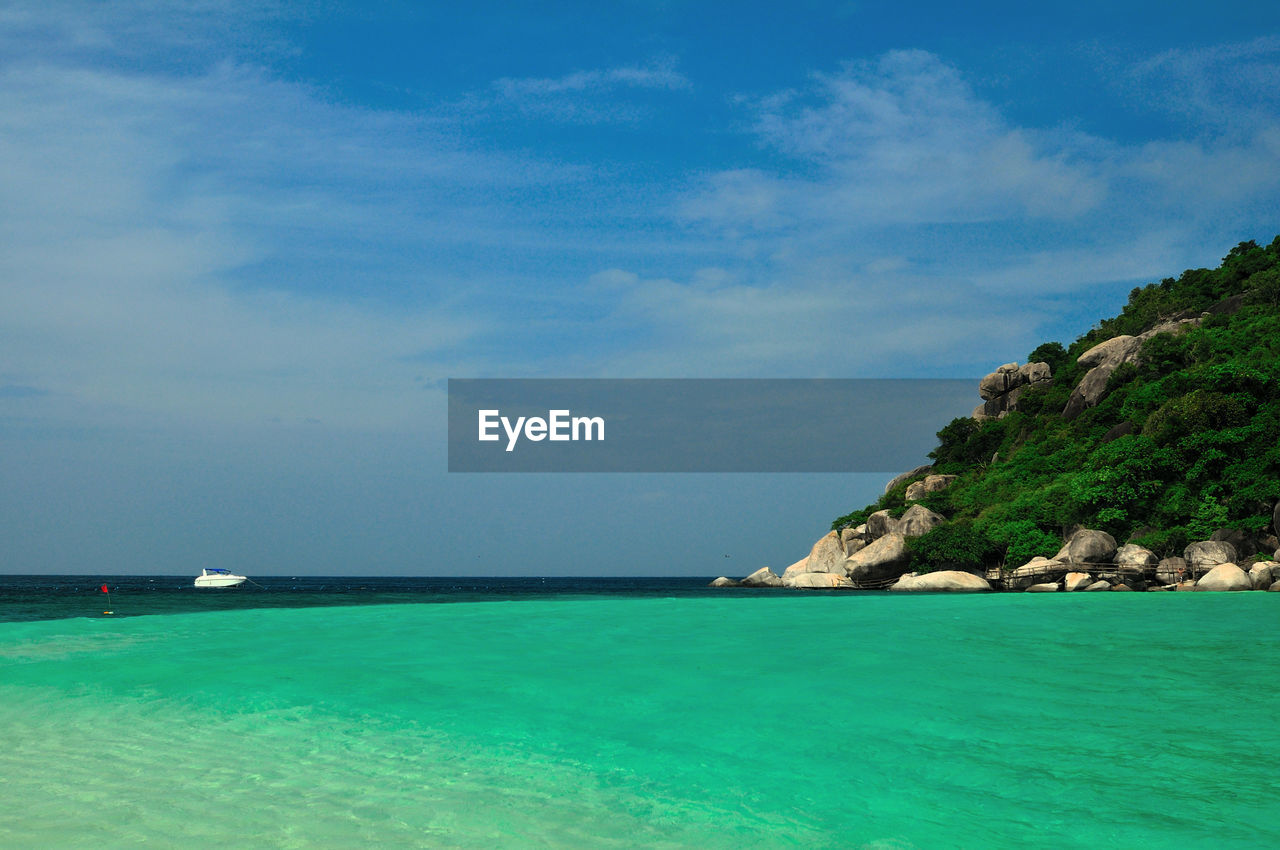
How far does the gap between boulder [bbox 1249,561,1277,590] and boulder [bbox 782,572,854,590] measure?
1162 inches

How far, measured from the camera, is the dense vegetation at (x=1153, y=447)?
4434 cm

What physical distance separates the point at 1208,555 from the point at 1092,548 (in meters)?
5.41

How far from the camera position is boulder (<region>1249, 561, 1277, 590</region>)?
35281 mm

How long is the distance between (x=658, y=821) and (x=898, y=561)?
57.9m

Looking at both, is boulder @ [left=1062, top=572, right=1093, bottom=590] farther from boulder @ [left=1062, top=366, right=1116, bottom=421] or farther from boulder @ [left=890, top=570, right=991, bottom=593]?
boulder @ [left=1062, top=366, right=1116, bottom=421]

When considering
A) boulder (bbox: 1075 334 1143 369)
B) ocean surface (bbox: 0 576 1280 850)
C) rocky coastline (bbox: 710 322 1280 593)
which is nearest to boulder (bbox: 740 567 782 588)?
rocky coastline (bbox: 710 322 1280 593)

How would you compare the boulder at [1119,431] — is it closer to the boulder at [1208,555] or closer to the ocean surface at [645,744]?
the boulder at [1208,555]

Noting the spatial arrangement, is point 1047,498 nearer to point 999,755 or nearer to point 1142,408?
point 1142,408

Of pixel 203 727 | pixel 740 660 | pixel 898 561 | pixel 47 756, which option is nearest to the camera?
pixel 47 756

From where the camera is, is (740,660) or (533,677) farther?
(740,660)

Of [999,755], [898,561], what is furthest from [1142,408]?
[999,755]

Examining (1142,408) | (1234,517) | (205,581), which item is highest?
(1142,408)

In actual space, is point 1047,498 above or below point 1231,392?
below

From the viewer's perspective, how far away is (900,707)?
25.3 feet
